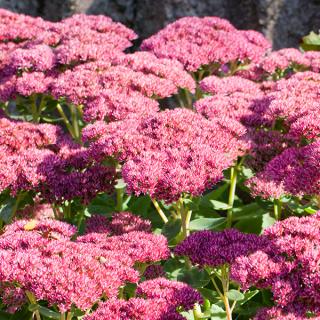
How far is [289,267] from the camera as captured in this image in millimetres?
2615

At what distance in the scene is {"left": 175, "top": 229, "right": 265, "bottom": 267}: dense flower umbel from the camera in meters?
2.90

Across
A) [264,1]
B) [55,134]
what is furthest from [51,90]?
[264,1]

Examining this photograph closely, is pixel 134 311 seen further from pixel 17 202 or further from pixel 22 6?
pixel 22 6

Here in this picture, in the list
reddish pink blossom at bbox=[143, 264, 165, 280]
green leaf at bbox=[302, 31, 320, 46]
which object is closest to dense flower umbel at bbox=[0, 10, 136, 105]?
green leaf at bbox=[302, 31, 320, 46]

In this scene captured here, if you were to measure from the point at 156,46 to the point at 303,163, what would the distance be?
203cm

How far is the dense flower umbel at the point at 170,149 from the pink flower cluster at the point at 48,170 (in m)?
0.13

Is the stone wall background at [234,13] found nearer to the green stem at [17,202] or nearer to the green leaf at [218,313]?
the green stem at [17,202]

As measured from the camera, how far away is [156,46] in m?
5.20

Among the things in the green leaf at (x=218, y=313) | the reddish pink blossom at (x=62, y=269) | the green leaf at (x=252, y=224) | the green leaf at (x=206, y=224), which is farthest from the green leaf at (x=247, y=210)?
the reddish pink blossom at (x=62, y=269)

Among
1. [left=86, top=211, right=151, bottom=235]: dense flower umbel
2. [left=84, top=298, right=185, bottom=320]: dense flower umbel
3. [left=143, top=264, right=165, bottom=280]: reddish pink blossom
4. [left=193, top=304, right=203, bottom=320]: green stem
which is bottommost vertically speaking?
[left=143, top=264, right=165, bottom=280]: reddish pink blossom

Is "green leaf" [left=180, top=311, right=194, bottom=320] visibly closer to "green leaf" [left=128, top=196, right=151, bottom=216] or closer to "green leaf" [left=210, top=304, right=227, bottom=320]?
"green leaf" [left=210, top=304, right=227, bottom=320]

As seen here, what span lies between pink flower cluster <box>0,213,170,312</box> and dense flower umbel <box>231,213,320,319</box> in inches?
18.1

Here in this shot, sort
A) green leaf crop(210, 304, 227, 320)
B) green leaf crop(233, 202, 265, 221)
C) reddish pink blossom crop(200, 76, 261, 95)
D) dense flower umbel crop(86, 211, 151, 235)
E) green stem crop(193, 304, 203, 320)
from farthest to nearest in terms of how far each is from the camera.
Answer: reddish pink blossom crop(200, 76, 261, 95)
green leaf crop(233, 202, 265, 221)
dense flower umbel crop(86, 211, 151, 235)
green leaf crop(210, 304, 227, 320)
green stem crop(193, 304, 203, 320)

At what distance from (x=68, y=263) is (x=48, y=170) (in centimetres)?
105
